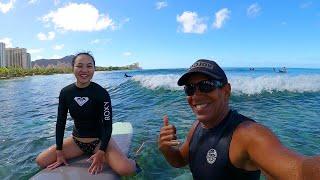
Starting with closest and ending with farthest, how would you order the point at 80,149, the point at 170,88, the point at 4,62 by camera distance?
the point at 80,149, the point at 170,88, the point at 4,62

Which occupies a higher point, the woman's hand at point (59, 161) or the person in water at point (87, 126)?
the person in water at point (87, 126)

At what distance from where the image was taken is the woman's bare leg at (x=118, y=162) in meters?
5.24

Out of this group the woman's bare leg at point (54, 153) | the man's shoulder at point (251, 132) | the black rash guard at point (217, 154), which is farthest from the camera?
the woman's bare leg at point (54, 153)

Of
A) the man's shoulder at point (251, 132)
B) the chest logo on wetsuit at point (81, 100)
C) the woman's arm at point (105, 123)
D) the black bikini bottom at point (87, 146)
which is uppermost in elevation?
the man's shoulder at point (251, 132)

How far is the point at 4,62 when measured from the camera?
184125 mm

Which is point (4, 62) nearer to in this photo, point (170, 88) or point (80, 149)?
point (170, 88)

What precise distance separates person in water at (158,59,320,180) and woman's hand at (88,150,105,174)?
86.8 inches

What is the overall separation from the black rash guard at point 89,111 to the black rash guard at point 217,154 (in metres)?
2.61

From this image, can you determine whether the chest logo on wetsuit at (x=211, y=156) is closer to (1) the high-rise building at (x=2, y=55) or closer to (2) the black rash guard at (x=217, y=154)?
(2) the black rash guard at (x=217, y=154)

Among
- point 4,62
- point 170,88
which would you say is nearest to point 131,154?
point 170,88

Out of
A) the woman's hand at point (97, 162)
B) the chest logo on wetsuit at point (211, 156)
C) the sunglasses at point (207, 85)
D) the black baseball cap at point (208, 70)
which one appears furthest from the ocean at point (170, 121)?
the black baseball cap at point (208, 70)

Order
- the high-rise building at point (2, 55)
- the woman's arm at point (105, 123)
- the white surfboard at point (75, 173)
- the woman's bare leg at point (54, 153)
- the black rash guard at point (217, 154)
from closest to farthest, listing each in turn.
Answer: the black rash guard at point (217, 154), the white surfboard at point (75, 173), the woman's arm at point (105, 123), the woman's bare leg at point (54, 153), the high-rise building at point (2, 55)

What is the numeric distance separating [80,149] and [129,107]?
9557 mm

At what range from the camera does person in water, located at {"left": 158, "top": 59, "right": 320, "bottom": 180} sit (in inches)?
88.3
